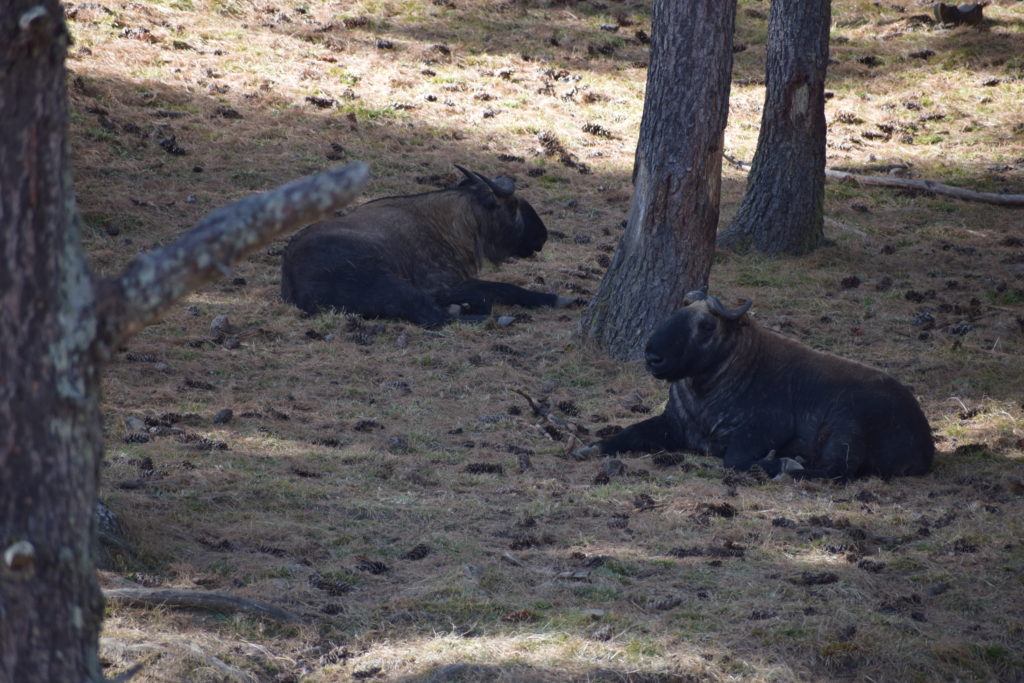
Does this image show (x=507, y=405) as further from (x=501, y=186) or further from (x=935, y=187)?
(x=935, y=187)

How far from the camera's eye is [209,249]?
8.38 ft

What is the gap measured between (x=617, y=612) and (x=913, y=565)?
5.82ft

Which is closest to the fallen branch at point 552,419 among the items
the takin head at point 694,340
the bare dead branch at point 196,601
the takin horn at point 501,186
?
the takin head at point 694,340

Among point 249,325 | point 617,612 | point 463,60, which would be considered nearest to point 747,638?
point 617,612

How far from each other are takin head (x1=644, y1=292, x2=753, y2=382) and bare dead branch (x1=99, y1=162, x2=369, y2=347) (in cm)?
522

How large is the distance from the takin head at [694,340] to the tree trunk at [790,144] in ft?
19.9

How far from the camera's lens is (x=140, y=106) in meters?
15.7

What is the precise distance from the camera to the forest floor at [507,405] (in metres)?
4.73

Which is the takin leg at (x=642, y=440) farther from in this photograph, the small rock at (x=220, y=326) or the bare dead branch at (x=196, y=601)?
the small rock at (x=220, y=326)

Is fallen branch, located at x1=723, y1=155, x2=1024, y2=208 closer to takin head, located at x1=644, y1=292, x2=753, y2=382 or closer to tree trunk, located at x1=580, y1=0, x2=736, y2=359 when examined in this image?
tree trunk, located at x1=580, y1=0, x2=736, y2=359

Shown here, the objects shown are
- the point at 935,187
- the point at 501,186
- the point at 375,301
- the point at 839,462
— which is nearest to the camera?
the point at 839,462

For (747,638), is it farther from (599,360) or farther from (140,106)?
(140,106)

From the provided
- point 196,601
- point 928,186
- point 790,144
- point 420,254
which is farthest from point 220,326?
point 928,186

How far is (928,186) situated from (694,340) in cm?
1005
